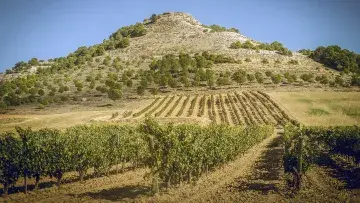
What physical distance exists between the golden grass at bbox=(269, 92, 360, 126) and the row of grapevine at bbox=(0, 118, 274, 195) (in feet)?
154

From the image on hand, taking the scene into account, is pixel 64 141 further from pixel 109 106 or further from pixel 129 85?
pixel 129 85

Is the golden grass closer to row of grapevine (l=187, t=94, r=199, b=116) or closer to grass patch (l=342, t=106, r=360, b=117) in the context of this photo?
grass patch (l=342, t=106, r=360, b=117)

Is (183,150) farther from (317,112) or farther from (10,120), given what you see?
(317,112)

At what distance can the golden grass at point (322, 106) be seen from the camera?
258 feet

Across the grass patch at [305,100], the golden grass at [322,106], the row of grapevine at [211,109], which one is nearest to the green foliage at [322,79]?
the golden grass at [322,106]

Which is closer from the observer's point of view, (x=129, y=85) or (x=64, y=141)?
(x=64, y=141)

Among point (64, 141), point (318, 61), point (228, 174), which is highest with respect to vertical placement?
point (318, 61)

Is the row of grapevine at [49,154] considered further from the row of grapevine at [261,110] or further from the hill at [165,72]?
the hill at [165,72]

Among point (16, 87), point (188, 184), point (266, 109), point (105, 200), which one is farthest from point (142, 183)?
point (16, 87)

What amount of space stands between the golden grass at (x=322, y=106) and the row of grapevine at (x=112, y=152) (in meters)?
47.0

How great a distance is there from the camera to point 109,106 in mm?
97500

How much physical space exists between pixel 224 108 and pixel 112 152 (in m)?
57.4

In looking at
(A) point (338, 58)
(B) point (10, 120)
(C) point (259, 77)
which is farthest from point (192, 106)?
(A) point (338, 58)

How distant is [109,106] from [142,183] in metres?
66.8
